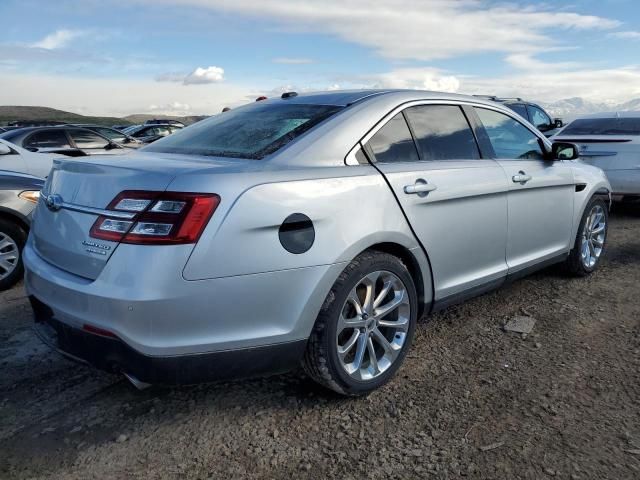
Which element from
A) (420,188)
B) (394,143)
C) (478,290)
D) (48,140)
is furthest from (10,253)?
(48,140)

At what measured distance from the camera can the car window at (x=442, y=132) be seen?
3.31 meters

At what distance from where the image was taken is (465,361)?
333 centimetres

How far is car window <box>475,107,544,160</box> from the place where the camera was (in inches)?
153

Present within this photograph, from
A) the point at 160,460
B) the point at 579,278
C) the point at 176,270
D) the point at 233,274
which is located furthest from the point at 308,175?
the point at 579,278

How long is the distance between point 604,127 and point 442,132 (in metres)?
6.14

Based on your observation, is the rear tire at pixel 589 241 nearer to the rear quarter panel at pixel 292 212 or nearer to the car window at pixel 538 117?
the rear quarter panel at pixel 292 212

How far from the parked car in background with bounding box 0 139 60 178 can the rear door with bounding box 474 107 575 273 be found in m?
5.70

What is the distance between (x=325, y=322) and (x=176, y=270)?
2.46ft

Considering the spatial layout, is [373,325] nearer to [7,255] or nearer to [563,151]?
[563,151]

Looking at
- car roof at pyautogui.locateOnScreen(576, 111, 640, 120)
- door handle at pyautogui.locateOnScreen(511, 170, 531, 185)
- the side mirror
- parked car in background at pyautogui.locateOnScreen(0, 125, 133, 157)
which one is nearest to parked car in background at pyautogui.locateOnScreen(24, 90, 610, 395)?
door handle at pyautogui.locateOnScreen(511, 170, 531, 185)

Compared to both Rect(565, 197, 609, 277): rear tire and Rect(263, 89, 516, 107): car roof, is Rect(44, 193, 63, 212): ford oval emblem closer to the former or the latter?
Rect(263, 89, 516, 107): car roof

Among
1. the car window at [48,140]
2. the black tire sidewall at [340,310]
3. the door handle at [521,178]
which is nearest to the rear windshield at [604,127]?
the door handle at [521,178]

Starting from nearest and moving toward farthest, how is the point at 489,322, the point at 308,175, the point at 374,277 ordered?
1. the point at 308,175
2. the point at 374,277
3. the point at 489,322

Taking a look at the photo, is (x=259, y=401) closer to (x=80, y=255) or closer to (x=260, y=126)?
(x=80, y=255)
